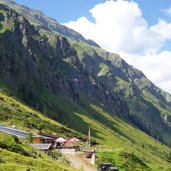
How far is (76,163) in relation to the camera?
83.1 metres

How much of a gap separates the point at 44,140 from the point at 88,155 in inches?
1613

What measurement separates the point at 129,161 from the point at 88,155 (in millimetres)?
11875

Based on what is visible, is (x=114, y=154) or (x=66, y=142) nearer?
(x=114, y=154)

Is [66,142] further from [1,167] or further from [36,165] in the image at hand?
[1,167]

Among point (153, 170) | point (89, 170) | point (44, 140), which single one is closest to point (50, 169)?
point (89, 170)

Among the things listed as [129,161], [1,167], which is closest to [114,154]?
[129,161]

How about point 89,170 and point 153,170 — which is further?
point 153,170

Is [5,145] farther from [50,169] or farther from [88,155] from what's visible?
[88,155]

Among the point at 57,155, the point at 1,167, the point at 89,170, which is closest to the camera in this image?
the point at 1,167

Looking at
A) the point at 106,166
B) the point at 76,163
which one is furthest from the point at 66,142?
the point at 106,166

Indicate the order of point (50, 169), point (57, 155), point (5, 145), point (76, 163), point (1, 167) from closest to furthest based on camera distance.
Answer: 1. point (1, 167)
2. point (50, 169)
3. point (5, 145)
4. point (76, 163)
5. point (57, 155)

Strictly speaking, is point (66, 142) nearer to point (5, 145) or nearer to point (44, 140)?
point (44, 140)

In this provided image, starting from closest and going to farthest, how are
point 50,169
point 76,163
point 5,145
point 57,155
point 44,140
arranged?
point 50,169
point 5,145
point 76,163
point 57,155
point 44,140

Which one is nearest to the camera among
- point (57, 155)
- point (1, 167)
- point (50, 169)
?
point (1, 167)
